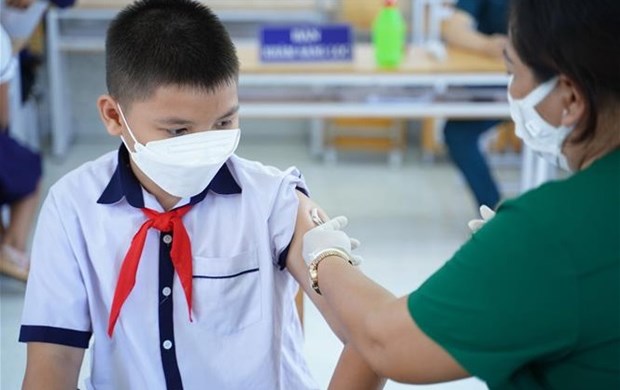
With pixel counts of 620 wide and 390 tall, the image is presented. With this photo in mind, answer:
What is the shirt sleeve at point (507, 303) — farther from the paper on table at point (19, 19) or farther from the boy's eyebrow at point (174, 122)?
the paper on table at point (19, 19)

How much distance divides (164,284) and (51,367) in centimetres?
21

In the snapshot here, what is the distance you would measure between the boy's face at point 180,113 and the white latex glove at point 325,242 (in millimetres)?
212

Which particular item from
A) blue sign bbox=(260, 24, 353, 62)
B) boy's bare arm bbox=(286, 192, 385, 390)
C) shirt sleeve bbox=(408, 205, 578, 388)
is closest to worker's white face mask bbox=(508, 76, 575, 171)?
shirt sleeve bbox=(408, 205, 578, 388)

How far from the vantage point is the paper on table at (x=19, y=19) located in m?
3.40

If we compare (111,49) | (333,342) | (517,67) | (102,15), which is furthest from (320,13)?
(517,67)

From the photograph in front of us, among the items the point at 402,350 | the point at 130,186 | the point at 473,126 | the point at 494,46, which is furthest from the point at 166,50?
the point at 473,126

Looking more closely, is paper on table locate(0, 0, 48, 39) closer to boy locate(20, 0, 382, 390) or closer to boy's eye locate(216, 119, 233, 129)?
boy locate(20, 0, 382, 390)

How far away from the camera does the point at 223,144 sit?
1.37 meters

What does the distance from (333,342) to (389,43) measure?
4.39ft

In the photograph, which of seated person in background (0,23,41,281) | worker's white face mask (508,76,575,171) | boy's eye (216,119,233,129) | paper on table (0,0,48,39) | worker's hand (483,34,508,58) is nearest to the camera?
worker's white face mask (508,76,575,171)

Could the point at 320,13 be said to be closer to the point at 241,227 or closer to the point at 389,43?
the point at 389,43

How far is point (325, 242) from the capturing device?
1320mm

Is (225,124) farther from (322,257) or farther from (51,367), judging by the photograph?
(51,367)

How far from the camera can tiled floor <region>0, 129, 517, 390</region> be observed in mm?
2842
